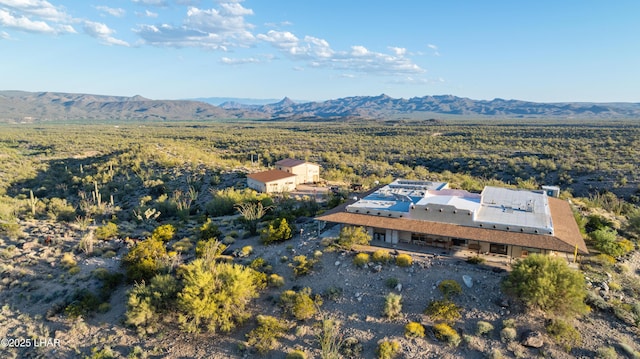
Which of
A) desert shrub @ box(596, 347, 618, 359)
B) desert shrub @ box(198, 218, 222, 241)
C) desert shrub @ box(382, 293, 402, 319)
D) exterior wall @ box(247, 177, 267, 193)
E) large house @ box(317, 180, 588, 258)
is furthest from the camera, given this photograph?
exterior wall @ box(247, 177, 267, 193)

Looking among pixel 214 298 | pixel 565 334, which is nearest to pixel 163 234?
pixel 214 298

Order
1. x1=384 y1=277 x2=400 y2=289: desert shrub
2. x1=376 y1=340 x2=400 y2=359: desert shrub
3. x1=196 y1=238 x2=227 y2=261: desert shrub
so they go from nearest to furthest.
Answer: x1=376 y1=340 x2=400 y2=359: desert shrub, x1=384 y1=277 x2=400 y2=289: desert shrub, x1=196 y1=238 x2=227 y2=261: desert shrub

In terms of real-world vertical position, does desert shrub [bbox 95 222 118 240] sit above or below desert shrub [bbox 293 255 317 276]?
below

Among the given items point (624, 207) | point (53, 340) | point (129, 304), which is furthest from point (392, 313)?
point (624, 207)

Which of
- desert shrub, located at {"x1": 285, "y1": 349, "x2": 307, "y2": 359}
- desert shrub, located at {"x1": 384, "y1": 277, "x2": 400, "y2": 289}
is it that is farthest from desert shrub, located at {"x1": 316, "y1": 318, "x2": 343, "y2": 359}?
desert shrub, located at {"x1": 384, "y1": 277, "x2": 400, "y2": 289}

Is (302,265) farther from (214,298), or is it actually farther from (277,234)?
(214,298)

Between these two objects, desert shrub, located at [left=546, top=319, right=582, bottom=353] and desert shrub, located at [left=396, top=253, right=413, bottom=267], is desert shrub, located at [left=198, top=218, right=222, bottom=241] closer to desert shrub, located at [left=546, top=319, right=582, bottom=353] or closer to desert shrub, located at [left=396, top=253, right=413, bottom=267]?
desert shrub, located at [left=396, top=253, right=413, bottom=267]

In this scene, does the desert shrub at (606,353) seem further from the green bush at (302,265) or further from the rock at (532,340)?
the green bush at (302,265)
